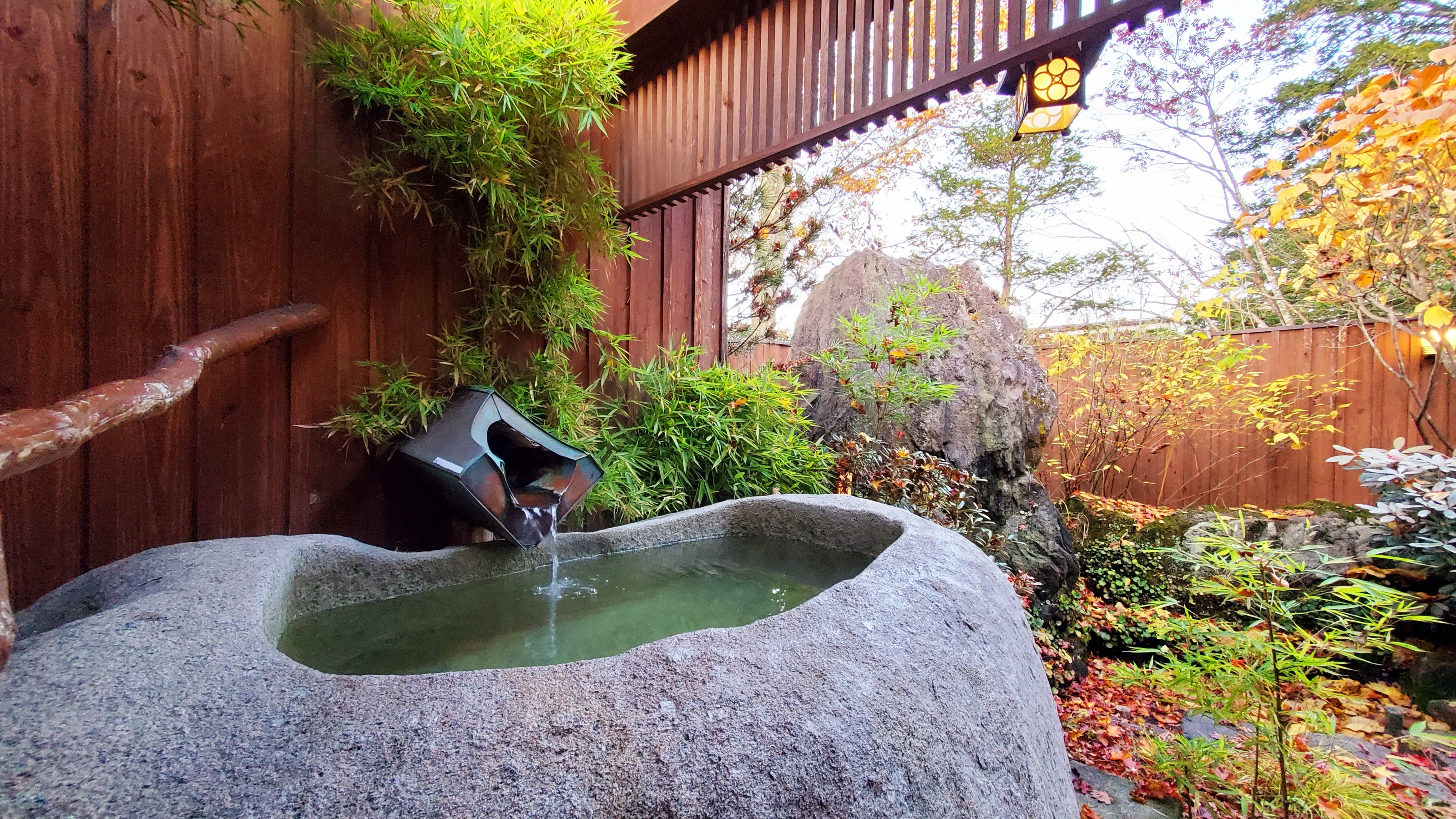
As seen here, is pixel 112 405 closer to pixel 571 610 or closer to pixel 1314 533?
pixel 571 610

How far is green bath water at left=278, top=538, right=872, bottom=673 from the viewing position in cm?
128

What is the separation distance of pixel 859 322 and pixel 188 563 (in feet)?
9.83

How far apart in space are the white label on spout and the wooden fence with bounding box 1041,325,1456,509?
5173 millimetres

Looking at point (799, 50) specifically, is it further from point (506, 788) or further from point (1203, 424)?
point (1203, 424)

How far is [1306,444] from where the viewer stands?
4.36 metres

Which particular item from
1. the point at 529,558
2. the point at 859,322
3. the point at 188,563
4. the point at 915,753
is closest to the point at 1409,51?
the point at 859,322

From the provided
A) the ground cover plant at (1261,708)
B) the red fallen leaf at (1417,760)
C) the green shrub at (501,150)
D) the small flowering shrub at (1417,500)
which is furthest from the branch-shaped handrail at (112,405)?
the small flowering shrub at (1417,500)

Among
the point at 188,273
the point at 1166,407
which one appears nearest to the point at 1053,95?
the point at 188,273

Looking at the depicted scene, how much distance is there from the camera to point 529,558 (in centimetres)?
196

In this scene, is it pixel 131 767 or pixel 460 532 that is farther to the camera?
pixel 460 532

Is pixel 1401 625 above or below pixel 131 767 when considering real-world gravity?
below

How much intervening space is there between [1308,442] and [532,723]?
5.96m

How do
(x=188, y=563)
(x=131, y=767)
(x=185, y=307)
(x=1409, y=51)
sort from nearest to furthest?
(x=131, y=767) → (x=188, y=563) → (x=185, y=307) → (x=1409, y=51)

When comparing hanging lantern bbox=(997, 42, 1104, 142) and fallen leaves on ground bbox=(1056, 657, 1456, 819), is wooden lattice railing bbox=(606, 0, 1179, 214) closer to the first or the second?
hanging lantern bbox=(997, 42, 1104, 142)
